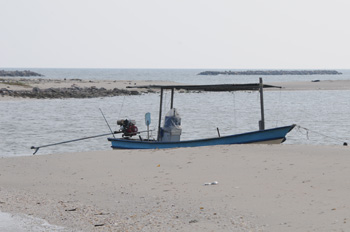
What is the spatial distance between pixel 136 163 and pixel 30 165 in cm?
334

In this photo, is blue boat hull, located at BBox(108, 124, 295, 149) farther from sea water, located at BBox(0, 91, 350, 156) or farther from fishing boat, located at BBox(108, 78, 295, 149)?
sea water, located at BBox(0, 91, 350, 156)

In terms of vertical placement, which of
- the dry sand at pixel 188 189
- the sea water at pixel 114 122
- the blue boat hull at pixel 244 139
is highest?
the blue boat hull at pixel 244 139

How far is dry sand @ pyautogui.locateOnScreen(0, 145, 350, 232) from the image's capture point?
10.7 metres

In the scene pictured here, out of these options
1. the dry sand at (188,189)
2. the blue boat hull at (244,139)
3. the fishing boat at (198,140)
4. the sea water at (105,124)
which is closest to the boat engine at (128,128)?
the fishing boat at (198,140)

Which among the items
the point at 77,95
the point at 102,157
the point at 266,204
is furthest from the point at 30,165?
the point at 77,95

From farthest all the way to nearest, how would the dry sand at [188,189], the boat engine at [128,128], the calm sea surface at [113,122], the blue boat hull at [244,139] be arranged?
the calm sea surface at [113,122], the boat engine at [128,128], the blue boat hull at [244,139], the dry sand at [188,189]

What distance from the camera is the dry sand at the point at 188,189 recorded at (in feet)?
35.0

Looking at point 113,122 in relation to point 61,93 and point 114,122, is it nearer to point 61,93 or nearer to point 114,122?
point 114,122

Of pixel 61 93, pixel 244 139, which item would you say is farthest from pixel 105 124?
pixel 61 93

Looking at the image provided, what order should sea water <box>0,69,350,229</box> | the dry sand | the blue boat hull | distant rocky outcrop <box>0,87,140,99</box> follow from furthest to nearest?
distant rocky outcrop <box>0,87,140,99</box>
sea water <box>0,69,350,229</box>
the blue boat hull
the dry sand

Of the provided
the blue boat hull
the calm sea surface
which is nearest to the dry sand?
the blue boat hull

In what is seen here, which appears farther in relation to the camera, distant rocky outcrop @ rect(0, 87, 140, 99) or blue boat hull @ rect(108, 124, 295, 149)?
distant rocky outcrop @ rect(0, 87, 140, 99)

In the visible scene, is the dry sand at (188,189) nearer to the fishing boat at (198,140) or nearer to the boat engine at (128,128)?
the fishing boat at (198,140)

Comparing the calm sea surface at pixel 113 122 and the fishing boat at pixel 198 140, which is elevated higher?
the fishing boat at pixel 198 140
